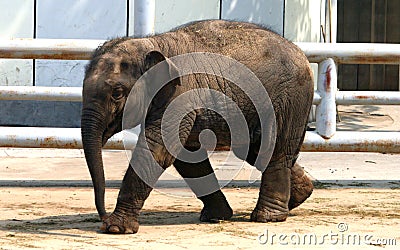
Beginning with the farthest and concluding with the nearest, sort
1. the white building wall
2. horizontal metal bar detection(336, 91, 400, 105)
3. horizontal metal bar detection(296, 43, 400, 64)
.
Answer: the white building wall < horizontal metal bar detection(336, 91, 400, 105) < horizontal metal bar detection(296, 43, 400, 64)

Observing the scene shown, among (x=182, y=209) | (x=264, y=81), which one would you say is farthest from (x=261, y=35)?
(x=182, y=209)

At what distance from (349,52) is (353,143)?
31.7 inches

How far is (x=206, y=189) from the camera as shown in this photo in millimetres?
7316

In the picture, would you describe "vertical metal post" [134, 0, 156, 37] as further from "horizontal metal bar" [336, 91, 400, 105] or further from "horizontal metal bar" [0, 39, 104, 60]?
"horizontal metal bar" [336, 91, 400, 105]

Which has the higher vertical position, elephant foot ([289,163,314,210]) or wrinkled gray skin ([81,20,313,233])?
wrinkled gray skin ([81,20,313,233])

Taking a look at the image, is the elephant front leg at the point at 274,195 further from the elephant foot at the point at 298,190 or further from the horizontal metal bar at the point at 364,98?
A: the horizontal metal bar at the point at 364,98

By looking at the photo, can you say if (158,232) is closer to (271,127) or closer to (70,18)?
(271,127)

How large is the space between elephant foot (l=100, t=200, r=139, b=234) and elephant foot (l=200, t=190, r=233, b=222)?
2.42ft

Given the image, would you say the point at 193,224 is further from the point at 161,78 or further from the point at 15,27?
the point at 15,27

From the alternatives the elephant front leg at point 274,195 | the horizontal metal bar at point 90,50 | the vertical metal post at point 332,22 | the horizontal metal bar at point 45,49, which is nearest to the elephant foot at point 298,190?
the elephant front leg at point 274,195

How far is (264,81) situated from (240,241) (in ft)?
4.40

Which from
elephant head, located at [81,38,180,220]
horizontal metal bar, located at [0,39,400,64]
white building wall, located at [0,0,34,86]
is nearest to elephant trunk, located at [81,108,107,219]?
elephant head, located at [81,38,180,220]

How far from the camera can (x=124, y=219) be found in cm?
650

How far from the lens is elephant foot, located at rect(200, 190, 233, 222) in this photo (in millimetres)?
7133
